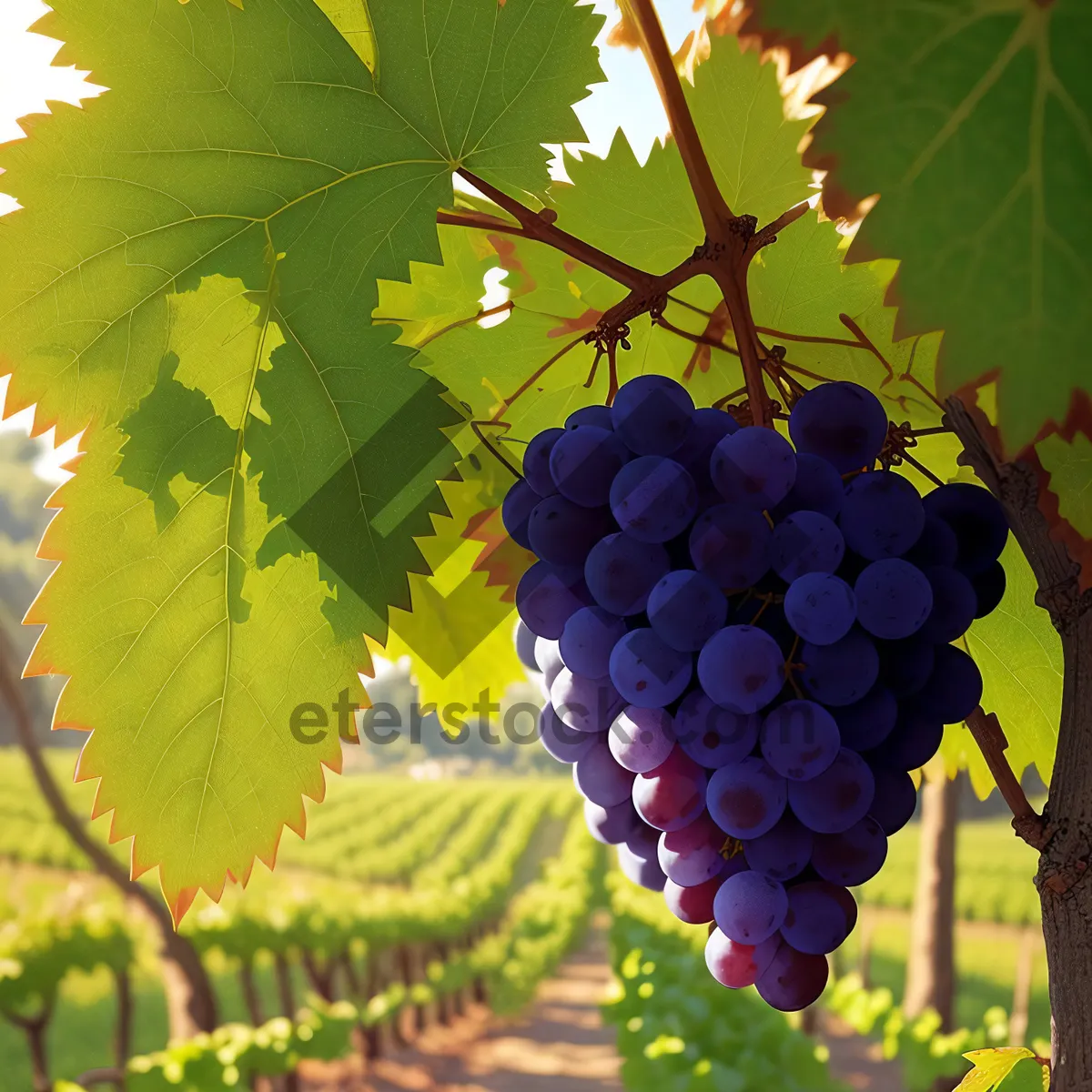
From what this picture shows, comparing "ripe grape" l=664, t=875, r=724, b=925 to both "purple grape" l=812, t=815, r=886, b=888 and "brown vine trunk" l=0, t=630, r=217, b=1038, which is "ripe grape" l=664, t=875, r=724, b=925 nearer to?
"purple grape" l=812, t=815, r=886, b=888

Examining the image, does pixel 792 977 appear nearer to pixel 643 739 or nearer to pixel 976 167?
pixel 643 739

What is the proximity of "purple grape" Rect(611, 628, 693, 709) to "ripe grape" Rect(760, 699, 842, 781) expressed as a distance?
0.06m

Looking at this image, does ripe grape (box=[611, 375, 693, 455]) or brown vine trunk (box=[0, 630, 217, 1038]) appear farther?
brown vine trunk (box=[0, 630, 217, 1038])

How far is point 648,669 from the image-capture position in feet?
1.78

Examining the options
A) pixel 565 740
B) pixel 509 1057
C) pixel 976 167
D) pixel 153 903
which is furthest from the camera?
pixel 509 1057

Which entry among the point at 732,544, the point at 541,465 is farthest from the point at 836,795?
the point at 541,465

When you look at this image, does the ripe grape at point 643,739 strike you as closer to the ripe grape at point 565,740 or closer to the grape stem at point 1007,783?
the ripe grape at point 565,740

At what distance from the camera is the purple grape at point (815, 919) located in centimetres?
54

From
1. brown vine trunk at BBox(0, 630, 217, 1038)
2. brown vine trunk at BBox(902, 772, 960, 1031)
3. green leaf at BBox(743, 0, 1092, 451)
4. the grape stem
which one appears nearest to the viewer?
green leaf at BBox(743, 0, 1092, 451)

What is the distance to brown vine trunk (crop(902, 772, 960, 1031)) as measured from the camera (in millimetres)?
4566

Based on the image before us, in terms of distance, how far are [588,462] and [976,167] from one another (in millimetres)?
251

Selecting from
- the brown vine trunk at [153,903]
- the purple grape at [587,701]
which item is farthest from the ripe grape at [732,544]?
the brown vine trunk at [153,903]

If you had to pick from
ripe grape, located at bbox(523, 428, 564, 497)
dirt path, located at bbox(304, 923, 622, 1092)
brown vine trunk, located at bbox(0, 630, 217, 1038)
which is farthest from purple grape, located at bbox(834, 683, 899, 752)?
dirt path, located at bbox(304, 923, 622, 1092)

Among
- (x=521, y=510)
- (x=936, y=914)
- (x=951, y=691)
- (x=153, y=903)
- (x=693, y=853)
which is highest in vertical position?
(x=521, y=510)
